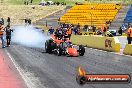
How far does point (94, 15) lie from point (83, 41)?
34.0 meters

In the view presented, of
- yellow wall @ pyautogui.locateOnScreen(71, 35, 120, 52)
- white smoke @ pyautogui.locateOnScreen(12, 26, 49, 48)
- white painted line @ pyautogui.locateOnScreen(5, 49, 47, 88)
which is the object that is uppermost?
white painted line @ pyautogui.locateOnScreen(5, 49, 47, 88)

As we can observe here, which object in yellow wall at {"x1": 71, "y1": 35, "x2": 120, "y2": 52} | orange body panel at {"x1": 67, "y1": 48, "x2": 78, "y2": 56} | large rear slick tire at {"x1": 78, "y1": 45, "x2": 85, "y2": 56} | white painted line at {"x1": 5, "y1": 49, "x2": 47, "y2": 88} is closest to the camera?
white painted line at {"x1": 5, "y1": 49, "x2": 47, "y2": 88}

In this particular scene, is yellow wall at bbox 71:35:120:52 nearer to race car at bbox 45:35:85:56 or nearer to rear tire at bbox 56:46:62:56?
race car at bbox 45:35:85:56

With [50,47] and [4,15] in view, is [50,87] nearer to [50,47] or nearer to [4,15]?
[50,47]

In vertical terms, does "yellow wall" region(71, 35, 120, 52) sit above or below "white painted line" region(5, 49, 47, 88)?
below

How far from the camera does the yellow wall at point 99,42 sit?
91.6 ft

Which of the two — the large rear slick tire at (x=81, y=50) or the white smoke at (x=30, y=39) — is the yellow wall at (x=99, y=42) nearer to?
the white smoke at (x=30, y=39)

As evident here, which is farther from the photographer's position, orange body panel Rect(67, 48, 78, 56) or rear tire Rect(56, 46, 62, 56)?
rear tire Rect(56, 46, 62, 56)

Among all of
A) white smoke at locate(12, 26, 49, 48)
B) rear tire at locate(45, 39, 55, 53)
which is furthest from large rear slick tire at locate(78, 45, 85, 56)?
white smoke at locate(12, 26, 49, 48)

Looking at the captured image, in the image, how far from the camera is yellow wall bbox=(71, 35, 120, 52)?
27.9m

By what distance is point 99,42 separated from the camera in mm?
31188

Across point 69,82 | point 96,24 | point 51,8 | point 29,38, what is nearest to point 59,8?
point 51,8

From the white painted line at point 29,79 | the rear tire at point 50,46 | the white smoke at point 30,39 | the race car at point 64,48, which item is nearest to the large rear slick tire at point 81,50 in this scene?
the race car at point 64,48

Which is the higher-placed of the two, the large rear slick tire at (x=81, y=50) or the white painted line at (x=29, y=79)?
the white painted line at (x=29, y=79)
